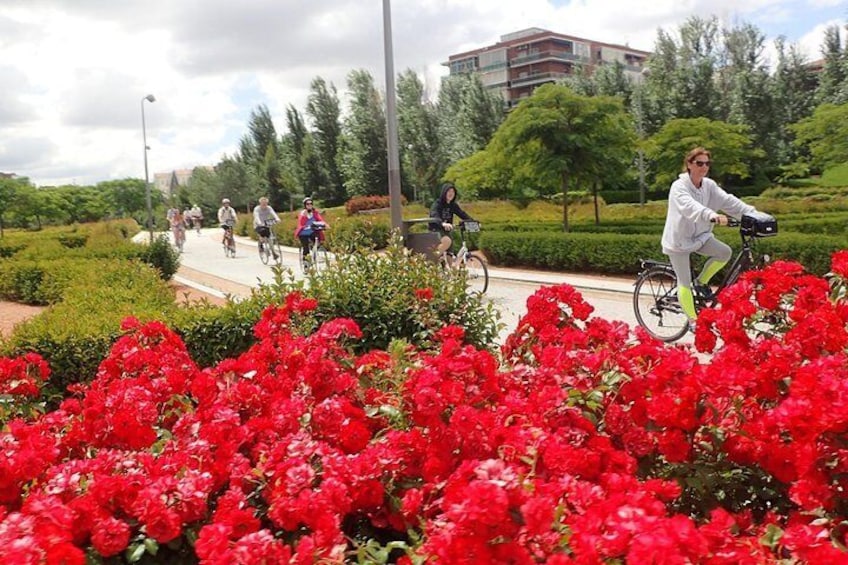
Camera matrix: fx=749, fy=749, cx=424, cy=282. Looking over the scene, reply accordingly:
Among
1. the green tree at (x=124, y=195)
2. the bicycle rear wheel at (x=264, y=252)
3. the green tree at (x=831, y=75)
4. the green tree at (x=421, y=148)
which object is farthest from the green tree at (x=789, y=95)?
the green tree at (x=124, y=195)

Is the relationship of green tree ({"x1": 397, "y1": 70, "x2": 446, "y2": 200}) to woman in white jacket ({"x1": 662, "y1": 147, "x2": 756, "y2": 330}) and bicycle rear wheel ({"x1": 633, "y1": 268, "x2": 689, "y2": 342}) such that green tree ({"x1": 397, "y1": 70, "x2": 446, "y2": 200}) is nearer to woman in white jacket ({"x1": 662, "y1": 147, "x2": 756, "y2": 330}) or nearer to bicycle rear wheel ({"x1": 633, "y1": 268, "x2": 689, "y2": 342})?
bicycle rear wheel ({"x1": 633, "y1": 268, "x2": 689, "y2": 342})

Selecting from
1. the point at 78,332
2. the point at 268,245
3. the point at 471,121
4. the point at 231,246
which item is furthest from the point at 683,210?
the point at 471,121

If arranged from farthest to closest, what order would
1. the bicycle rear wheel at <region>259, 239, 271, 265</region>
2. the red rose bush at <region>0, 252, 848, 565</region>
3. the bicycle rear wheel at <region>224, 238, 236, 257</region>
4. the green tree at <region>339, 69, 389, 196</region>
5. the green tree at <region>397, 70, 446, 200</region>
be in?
the green tree at <region>339, 69, 389, 196</region> → the green tree at <region>397, 70, 446, 200</region> → the bicycle rear wheel at <region>224, 238, 236, 257</region> → the bicycle rear wheel at <region>259, 239, 271, 265</region> → the red rose bush at <region>0, 252, 848, 565</region>

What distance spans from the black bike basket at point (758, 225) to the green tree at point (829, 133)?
31.0 feet

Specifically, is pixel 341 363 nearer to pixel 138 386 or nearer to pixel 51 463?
pixel 138 386

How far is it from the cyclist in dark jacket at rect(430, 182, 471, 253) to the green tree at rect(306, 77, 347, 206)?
4314 cm

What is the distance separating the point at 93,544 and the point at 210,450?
1.69ft

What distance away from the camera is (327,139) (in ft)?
179

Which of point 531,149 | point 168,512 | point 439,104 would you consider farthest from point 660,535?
point 439,104

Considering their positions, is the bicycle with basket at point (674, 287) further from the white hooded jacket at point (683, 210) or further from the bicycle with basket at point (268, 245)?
the bicycle with basket at point (268, 245)

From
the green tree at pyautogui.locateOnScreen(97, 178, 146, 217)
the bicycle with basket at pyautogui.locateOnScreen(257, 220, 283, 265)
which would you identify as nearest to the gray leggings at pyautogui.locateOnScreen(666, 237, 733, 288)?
the bicycle with basket at pyautogui.locateOnScreen(257, 220, 283, 265)

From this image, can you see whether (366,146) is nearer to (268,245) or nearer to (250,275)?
(268,245)

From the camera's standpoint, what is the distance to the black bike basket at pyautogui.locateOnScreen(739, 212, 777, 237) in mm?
6602

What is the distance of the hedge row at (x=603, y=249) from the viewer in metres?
11.7
